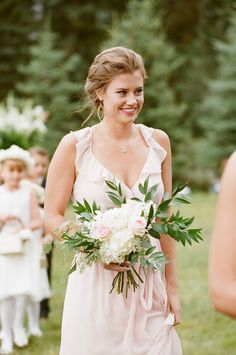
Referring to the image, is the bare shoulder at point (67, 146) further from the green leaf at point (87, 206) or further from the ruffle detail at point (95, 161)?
the green leaf at point (87, 206)

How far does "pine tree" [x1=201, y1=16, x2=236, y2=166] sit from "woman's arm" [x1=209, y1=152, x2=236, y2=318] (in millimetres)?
28831

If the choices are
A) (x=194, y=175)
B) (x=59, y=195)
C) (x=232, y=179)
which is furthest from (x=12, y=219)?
(x=194, y=175)

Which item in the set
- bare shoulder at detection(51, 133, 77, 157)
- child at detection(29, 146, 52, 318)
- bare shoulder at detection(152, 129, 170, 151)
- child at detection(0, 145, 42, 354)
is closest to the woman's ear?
bare shoulder at detection(51, 133, 77, 157)

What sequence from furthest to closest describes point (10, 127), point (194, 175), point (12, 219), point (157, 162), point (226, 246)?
1. point (194, 175)
2. point (10, 127)
3. point (12, 219)
4. point (157, 162)
5. point (226, 246)

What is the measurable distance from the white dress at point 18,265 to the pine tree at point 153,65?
2392 cm

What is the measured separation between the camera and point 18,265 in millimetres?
7957

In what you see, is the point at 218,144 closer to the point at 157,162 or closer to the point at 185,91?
the point at 185,91

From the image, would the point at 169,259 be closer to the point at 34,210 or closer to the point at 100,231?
the point at 100,231

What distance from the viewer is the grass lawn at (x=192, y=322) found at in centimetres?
763

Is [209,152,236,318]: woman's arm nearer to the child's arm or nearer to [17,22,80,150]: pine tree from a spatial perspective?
the child's arm

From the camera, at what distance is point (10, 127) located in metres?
8.50

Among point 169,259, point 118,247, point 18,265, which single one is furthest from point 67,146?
point 18,265

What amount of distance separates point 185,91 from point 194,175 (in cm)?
427

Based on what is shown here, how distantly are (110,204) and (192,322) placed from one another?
5290mm
